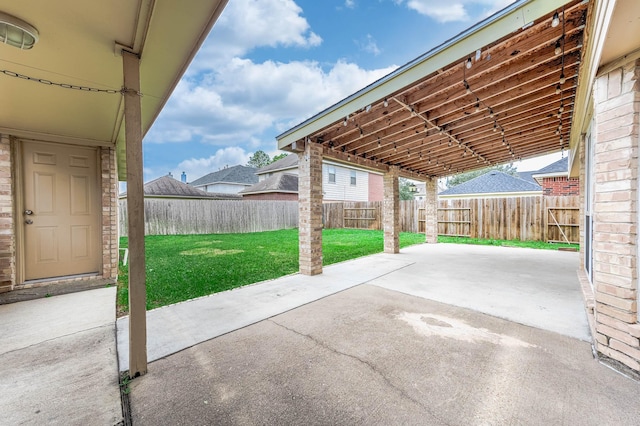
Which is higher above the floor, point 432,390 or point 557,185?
point 557,185

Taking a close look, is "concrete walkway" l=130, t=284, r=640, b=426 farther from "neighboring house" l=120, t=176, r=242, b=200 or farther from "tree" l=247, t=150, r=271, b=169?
"tree" l=247, t=150, r=271, b=169

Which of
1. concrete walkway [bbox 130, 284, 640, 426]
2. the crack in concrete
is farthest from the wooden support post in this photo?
the crack in concrete

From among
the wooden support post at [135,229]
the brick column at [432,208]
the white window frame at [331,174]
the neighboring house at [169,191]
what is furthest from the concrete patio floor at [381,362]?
the neighboring house at [169,191]

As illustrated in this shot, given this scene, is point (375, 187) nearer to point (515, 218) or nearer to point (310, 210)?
point (515, 218)

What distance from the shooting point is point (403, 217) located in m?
14.6

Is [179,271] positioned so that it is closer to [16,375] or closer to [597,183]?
[16,375]

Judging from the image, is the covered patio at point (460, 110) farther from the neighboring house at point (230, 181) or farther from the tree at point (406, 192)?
the tree at point (406, 192)

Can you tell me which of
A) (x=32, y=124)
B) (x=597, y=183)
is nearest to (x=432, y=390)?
(x=597, y=183)

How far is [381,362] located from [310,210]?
3.33 m

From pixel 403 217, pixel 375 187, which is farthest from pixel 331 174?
pixel 403 217

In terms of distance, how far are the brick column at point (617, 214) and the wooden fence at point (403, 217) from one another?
943 centimetres

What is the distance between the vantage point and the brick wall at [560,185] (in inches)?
417

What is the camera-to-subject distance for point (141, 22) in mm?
1950

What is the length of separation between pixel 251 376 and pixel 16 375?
1.91m
